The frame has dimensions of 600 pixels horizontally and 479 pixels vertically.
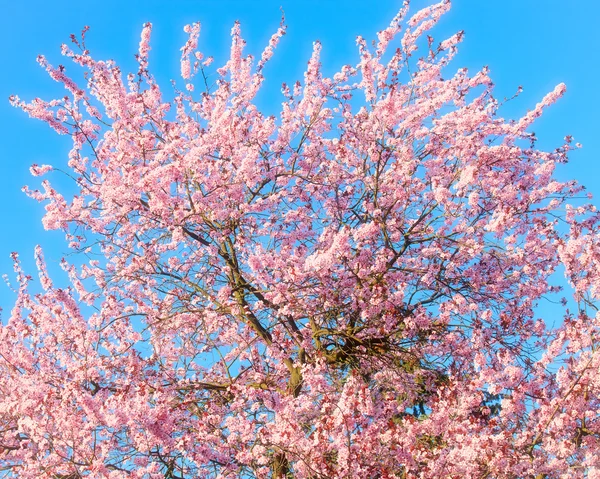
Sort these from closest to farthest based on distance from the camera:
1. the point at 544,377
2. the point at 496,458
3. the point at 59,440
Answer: the point at 496,458
the point at 59,440
the point at 544,377

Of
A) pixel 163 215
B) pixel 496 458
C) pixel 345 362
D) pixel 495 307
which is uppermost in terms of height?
pixel 163 215

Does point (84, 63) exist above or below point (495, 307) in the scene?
above

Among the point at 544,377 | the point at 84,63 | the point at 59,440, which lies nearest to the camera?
the point at 59,440

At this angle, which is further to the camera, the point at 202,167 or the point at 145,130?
the point at 145,130

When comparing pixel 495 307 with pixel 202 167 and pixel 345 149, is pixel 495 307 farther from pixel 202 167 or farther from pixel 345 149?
pixel 202 167

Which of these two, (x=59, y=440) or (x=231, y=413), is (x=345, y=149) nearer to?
(x=231, y=413)

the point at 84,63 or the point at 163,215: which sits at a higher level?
the point at 84,63

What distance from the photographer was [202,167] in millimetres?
10000

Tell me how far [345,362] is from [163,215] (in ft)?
11.9

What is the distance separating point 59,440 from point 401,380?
5.07m

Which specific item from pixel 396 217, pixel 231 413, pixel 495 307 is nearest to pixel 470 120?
pixel 396 217

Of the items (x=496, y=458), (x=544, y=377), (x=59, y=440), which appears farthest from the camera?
(x=544, y=377)

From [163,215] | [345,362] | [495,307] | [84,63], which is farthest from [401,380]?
[84,63]

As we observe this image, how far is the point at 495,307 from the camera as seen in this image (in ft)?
34.1
